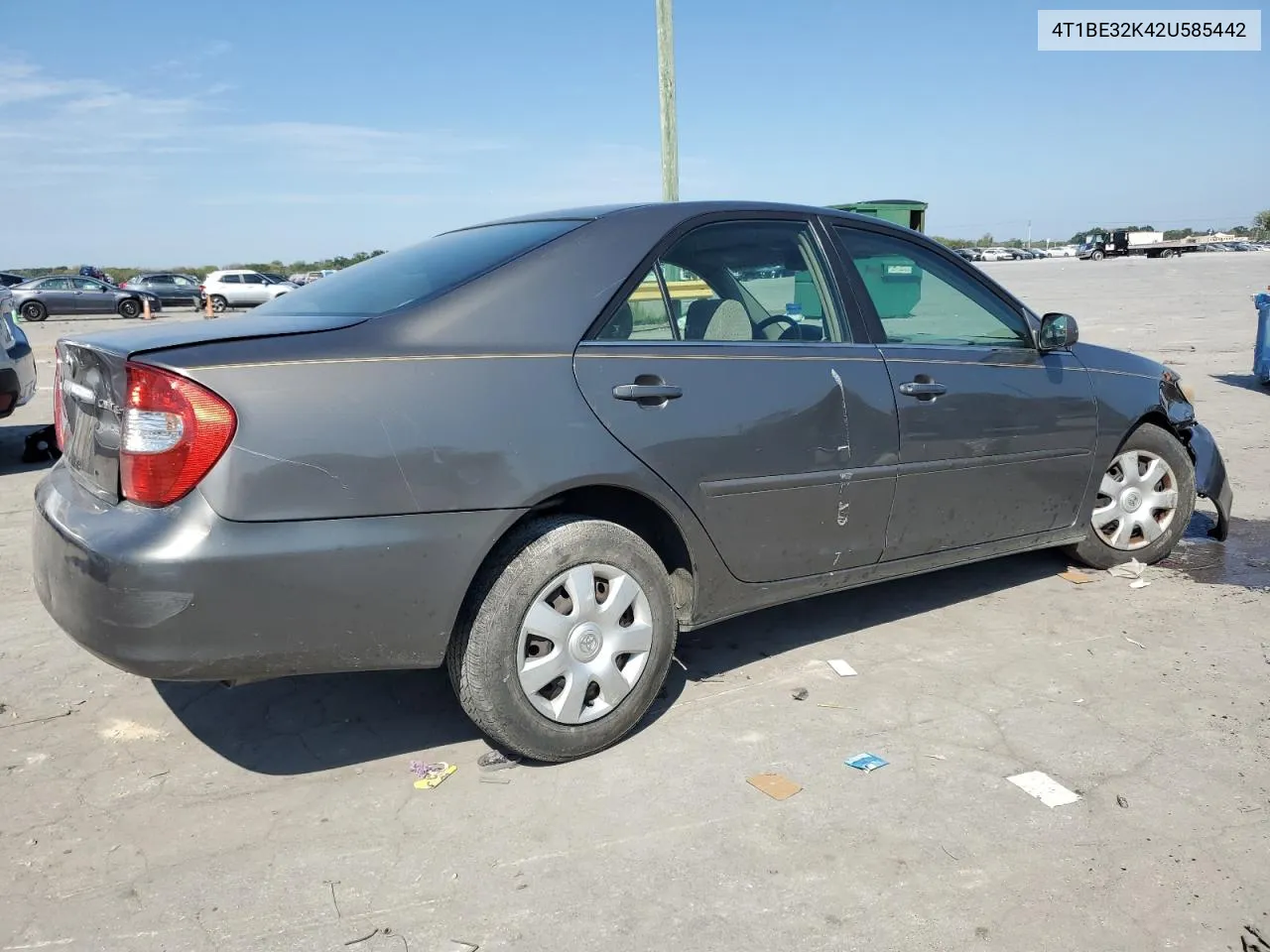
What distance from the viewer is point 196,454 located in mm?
2512

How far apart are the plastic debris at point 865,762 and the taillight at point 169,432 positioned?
2003 mm

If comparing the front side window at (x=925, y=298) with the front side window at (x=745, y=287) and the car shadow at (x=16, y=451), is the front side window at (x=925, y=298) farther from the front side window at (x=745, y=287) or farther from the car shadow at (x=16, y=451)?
the car shadow at (x=16, y=451)

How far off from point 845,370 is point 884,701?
1.17 meters

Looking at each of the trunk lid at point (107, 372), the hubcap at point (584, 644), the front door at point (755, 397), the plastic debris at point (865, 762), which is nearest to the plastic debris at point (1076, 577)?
the front door at point (755, 397)

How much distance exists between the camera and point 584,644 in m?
3.03

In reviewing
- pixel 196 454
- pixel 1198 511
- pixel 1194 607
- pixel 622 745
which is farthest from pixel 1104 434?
pixel 196 454

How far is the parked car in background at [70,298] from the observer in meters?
31.5

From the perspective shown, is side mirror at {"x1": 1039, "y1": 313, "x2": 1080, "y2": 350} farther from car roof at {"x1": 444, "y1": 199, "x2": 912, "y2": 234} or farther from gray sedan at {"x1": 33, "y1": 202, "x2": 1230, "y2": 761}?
car roof at {"x1": 444, "y1": 199, "x2": 912, "y2": 234}

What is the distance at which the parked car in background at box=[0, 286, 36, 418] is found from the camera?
7547 millimetres

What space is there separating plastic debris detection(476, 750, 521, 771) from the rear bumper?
46cm

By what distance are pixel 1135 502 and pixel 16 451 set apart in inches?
336

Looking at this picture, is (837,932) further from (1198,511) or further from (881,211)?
(881,211)

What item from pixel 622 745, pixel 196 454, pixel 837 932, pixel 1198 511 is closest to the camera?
pixel 837 932

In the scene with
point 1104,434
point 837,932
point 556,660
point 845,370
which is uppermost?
point 845,370
